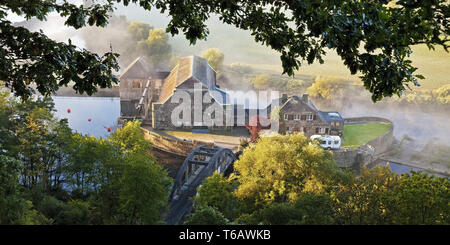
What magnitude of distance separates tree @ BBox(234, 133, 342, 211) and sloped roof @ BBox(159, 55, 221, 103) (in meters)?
7.39

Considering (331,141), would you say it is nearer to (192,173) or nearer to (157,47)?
(192,173)

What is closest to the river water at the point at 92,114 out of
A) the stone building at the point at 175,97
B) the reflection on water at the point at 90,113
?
the reflection on water at the point at 90,113

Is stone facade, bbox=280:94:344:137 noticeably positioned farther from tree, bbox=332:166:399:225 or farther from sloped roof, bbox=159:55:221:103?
tree, bbox=332:166:399:225

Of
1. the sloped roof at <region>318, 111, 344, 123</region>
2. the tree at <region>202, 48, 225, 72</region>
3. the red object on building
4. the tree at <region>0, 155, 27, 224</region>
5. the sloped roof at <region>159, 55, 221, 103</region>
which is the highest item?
the tree at <region>202, 48, 225, 72</region>

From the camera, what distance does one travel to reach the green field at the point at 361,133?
19609mm

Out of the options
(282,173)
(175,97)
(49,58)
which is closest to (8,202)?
(49,58)

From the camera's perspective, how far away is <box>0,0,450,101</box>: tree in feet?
9.21

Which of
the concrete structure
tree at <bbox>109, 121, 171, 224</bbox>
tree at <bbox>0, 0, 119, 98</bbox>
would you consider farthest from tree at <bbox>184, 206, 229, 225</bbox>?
the concrete structure

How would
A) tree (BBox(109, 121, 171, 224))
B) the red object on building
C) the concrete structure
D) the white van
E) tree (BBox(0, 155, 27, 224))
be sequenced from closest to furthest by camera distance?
1. tree (BBox(0, 155, 27, 224))
2. tree (BBox(109, 121, 171, 224))
3. the concrete structure
4. the white van
5. the red object on building

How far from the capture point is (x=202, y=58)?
2284 cm

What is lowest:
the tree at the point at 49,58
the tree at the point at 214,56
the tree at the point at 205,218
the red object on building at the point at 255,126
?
the tree at the point at 205,218

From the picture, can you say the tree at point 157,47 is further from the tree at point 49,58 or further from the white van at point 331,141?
the tree at point 49,58

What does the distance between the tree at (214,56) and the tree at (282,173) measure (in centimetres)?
1231
